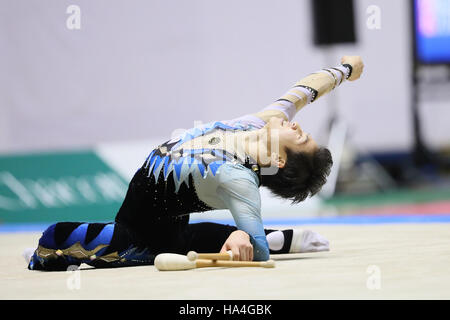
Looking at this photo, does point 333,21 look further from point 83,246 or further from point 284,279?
point 284,279

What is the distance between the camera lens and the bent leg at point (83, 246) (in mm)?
2141

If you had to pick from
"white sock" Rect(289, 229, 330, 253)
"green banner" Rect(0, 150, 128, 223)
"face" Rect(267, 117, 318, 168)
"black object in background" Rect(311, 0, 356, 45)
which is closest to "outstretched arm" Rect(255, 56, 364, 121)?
"face" Rect(267, 117, 318, 168)

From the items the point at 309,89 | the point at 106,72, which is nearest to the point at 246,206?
the point at 309,89

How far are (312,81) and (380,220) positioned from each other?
6.08 feet

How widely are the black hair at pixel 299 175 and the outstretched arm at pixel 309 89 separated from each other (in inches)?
8.9

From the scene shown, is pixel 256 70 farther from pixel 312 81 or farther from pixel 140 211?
pixel 140 211

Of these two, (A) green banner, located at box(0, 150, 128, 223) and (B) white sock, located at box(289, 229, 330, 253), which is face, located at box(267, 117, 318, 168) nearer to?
(B) white sock, located at box(289, 229, 330, 253)

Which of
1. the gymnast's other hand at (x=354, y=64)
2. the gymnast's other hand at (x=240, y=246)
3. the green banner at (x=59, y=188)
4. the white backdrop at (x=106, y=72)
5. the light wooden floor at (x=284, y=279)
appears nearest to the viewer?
the light wooden floor at (x=284, y=279)

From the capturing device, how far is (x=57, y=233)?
7.01ft

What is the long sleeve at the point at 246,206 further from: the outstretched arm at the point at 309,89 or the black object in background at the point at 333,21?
the black object in background at the point at 333,21

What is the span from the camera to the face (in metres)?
2.17

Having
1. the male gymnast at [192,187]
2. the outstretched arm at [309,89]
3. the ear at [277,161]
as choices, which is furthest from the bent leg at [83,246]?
the outstretched arm at [309,89]

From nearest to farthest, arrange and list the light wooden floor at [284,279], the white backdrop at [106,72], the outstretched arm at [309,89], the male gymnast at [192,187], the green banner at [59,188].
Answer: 1. the light wooden floor at [284,279]
2. the male gymnast at [192,187]
3. the outstretched arm at [309,89]
4. the green banner at [59,188]
5. the white backdrop at [106,72]
